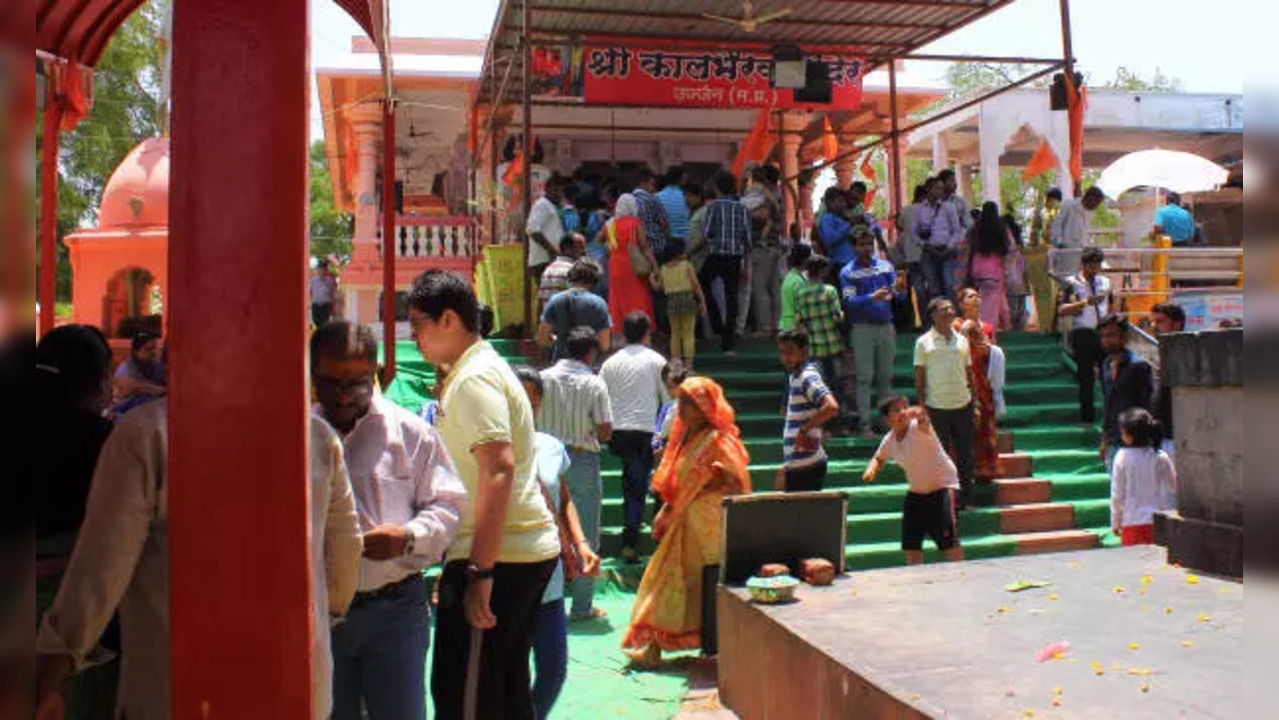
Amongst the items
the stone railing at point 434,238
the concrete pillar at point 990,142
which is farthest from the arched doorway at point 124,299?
the concrete pillar at point 990,142

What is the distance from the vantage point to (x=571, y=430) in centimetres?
643

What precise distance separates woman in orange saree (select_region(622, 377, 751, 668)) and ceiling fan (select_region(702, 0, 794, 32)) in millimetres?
6976

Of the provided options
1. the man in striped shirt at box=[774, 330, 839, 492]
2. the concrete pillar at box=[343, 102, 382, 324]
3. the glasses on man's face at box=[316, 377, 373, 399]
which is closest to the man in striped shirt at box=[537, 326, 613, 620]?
the man in striped shirt at box=[774, 330, 839, 492]

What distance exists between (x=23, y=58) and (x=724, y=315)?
367 inches

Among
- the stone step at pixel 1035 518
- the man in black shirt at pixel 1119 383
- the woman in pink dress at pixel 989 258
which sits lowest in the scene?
the stone step at pixel 1035 518

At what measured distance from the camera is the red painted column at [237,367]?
152 centimetres

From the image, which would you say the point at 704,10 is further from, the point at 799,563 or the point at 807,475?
the point at 799,563

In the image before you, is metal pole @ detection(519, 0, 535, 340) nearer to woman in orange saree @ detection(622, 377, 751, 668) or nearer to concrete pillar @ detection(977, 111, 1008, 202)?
woman in orange saree @ detection(622, 377, 751, 668)

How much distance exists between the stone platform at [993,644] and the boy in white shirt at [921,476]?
86 cm

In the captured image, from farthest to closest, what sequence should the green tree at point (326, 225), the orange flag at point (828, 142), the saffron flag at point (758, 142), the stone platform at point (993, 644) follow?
1. the green tree at point (326, 225)
2. the orange flag at point (828, 142)
3. the saffron flag at point (758, 142)
4. the stone platform at point (993, 644)

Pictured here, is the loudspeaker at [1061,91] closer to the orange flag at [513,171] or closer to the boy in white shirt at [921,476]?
the boy in white shirt at [921,476]

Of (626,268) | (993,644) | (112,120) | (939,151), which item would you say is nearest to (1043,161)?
(939,151)

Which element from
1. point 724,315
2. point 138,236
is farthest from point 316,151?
point 724,315

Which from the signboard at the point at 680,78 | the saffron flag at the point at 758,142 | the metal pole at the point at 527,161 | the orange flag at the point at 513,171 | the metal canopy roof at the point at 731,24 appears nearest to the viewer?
Answer: the metal pole at the point at 527,161
